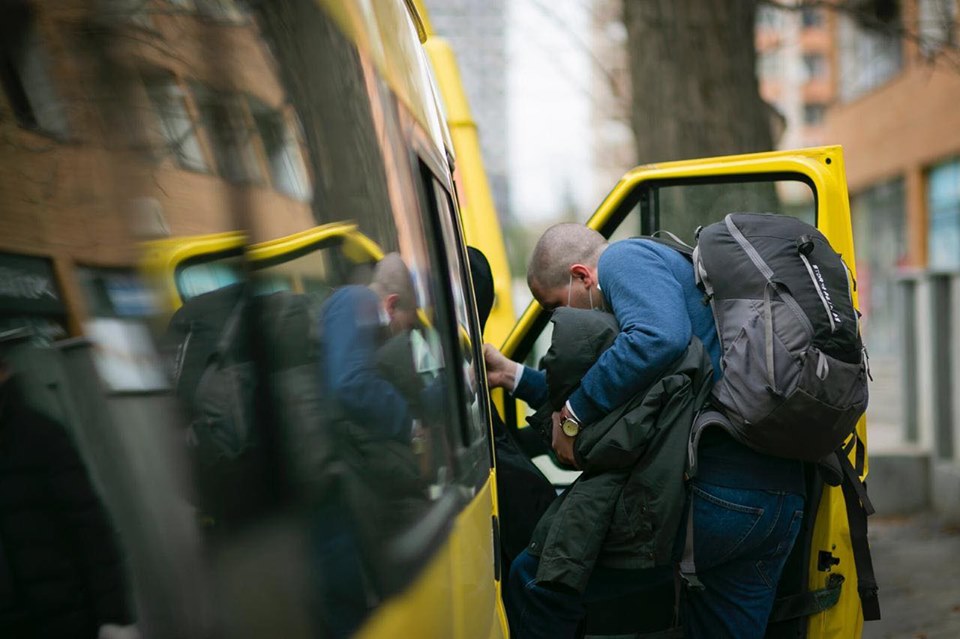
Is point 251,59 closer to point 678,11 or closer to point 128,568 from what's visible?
point 128,568

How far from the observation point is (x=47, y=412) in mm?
1021

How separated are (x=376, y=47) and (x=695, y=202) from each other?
1847 millimetres

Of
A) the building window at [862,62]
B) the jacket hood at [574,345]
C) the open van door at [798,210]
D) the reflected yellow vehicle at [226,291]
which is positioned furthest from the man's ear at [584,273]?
the building window at [862,62]

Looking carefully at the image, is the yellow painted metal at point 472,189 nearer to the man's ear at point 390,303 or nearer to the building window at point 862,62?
the man's ear at point 390,303

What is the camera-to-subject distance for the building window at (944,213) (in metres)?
20.7

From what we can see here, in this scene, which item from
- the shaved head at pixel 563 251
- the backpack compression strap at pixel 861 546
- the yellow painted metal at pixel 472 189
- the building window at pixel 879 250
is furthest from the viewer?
the building window at pixel 879 250

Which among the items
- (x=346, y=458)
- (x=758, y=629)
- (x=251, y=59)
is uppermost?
(x=251, y=59)

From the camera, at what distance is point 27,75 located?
3.31ft

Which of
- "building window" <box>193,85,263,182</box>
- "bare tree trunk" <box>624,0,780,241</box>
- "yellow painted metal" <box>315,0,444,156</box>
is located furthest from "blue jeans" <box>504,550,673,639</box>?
"bare tree trunk" <box>624,0,780,241</box>

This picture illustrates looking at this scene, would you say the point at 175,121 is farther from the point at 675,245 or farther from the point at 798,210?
the point at 798,210

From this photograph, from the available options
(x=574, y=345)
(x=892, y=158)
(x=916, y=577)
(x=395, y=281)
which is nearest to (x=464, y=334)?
(x=574, y=345)

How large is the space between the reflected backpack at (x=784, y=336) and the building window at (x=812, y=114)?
70.7 metres

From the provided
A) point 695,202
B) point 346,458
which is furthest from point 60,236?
point 695,202

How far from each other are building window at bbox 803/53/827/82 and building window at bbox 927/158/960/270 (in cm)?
4766
